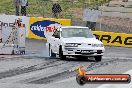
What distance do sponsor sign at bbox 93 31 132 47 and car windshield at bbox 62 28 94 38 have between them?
10.4 meters

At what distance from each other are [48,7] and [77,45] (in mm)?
21486

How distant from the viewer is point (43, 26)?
30.9 m

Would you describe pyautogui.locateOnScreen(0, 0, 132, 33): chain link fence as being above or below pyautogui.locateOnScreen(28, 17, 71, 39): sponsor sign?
above

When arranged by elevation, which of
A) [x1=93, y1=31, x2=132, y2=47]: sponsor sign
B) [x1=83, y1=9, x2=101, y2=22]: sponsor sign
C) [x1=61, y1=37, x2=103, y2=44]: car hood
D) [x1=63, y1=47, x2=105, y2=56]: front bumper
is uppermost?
[x1=83, y1=9, x2=101, y2=22]: sponsor sign

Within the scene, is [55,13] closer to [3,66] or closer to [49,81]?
[3,66]

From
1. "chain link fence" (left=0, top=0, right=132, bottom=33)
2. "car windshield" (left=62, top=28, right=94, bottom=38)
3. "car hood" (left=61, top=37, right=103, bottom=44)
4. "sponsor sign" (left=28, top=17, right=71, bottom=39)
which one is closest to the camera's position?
"car hood" (left=61, top=37, right=103, bottom=44)

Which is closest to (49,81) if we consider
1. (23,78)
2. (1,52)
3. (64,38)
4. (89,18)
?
(23,78)

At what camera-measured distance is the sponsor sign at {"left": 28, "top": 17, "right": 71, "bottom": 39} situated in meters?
30.5

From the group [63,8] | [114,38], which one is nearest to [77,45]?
[114,38]

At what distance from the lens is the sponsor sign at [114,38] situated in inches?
1170

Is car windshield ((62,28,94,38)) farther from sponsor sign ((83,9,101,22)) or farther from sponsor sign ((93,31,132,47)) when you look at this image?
sponsor sign ((93,31,132,47))

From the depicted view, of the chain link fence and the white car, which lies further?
the chain link fence

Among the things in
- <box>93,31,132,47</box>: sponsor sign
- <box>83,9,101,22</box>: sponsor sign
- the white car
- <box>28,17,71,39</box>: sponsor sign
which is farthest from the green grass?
the white car

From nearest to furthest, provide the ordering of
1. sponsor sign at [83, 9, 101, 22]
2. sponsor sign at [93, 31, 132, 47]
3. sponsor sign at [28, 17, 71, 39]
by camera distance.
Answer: sponsor sign at [83, 9, 101, 22] < sponsor sign at [93, 31, 132, 47] < sponsor sign at [28, 17, 71, 39]
